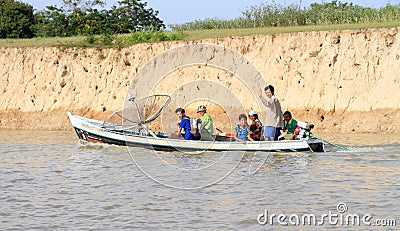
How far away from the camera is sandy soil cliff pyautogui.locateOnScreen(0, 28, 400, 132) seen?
80.3 feet

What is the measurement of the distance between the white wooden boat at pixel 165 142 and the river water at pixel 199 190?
0.70ft

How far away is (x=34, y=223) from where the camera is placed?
11.6 meters

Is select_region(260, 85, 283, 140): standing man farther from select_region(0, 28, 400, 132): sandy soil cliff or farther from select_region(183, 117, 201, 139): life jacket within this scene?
select_region(0, 28, 400, 132): sandy soil cliff

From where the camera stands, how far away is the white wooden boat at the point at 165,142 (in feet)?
59.5

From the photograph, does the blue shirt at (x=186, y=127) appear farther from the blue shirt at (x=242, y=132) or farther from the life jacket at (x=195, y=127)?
the blue shirt at (x=242, y=132)

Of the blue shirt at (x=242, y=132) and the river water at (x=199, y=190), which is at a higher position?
the blue shirt at (x=242, y=132)

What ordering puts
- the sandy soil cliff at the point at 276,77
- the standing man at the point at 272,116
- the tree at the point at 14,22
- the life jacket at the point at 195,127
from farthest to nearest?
the tree at the point at 14,22 < the sandy soil cliff at the point at 276,77 < the life jacket at the point at 195,127 < the standing man at the point at 272,116

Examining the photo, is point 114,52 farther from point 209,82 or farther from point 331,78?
point 331,78

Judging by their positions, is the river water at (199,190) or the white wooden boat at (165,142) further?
the white wooden boat at (165,142)

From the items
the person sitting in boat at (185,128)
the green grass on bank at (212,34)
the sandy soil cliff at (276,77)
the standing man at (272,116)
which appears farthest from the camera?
the green grass on bank at (212,34)

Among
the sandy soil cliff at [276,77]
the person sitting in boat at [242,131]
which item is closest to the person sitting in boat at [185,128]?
the person sitting in boat at [242,131]

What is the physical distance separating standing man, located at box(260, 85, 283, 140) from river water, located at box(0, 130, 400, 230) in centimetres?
52

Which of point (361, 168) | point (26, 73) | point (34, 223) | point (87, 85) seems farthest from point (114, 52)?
point (34, 223)

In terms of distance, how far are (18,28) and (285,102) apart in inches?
677
